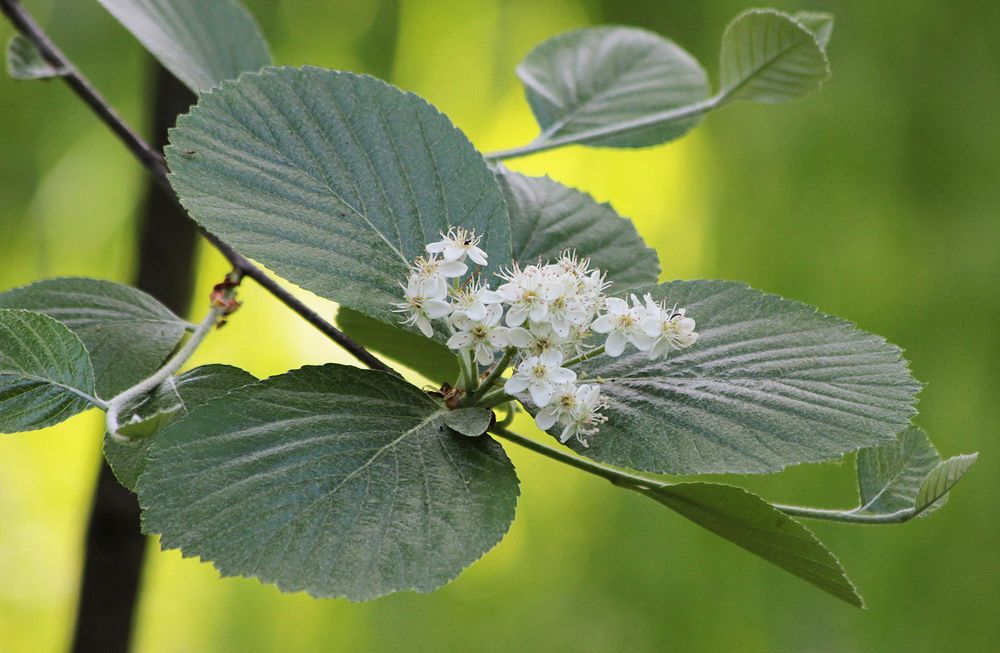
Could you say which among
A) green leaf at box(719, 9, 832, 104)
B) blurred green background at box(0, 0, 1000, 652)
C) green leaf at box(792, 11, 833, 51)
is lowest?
blurred green background at box(0, 0, 1000, 652)

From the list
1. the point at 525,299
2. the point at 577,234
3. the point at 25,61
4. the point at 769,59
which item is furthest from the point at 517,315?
the point at 25,61

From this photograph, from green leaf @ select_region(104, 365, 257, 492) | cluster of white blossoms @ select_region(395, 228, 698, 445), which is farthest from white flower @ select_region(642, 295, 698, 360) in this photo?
green leaf @ select_region(104, 365, 257, 492)

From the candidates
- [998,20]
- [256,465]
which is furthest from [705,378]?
[998,20]

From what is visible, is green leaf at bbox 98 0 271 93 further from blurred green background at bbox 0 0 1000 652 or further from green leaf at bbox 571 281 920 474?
blurred green background at bbox 0 0 1000 652

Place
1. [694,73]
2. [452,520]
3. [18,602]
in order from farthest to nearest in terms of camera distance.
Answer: [18,602], [694,73], [452,520]

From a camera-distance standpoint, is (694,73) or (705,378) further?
(694,73)

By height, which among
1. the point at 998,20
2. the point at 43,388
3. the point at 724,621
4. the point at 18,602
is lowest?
the point at 18,602

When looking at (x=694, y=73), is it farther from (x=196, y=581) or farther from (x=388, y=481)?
(x=196, y=581)
